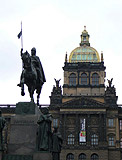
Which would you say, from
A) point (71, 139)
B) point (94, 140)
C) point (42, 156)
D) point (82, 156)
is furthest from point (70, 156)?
point (42, 156)

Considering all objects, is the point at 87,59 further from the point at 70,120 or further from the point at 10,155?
the point at 10,155

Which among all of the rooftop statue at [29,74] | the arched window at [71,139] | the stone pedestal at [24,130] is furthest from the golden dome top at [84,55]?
the stone pedestal at [24,130]

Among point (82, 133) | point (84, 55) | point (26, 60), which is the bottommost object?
point (82, 133)

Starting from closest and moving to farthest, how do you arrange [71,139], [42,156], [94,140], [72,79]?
[42,156] → [94,140] → [71,139] → [72,79]

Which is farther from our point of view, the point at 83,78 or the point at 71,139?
the point at 83,78

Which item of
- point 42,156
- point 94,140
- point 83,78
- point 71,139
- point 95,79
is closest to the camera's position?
point 42,156

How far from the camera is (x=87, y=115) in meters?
67.2

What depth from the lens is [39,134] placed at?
13883 millimetres

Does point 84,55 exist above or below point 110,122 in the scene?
above

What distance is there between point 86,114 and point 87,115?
40cm

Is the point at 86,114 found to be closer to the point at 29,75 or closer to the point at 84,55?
the point at 84,55

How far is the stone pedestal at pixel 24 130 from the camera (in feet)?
45.5

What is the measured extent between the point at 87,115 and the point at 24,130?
176ft

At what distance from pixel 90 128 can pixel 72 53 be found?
20.1 m
